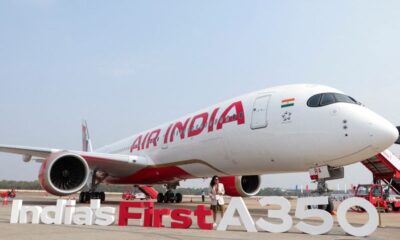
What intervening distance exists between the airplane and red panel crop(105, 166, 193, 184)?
2.0 inches

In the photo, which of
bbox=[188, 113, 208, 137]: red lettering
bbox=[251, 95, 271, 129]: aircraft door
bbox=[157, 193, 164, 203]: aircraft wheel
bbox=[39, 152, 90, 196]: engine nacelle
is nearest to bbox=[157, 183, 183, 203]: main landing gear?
bbox=[157, 193, 164, 203]: aircraft wheel

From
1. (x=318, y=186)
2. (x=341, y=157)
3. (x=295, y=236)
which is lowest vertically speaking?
(x=295, y=236)

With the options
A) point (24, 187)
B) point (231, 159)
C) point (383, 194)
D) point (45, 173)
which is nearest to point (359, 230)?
point (231, 159)

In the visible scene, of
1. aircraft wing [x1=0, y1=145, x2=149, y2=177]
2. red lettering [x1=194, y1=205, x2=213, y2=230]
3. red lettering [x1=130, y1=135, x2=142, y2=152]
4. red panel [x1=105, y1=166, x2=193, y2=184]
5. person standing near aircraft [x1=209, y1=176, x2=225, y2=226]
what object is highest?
red lettering [x1=130, y1=135, x2=142, y2=152]

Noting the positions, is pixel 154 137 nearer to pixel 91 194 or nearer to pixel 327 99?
pixel 91 194

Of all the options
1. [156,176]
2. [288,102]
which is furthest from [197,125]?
[288,102]

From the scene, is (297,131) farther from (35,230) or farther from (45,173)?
(45,173)

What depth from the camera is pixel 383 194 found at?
→ 15.8 metres

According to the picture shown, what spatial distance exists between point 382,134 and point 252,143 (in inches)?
124

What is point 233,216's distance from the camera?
7.12 m

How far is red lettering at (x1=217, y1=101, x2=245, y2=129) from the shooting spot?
11.1m

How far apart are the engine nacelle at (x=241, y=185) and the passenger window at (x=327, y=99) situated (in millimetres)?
6118

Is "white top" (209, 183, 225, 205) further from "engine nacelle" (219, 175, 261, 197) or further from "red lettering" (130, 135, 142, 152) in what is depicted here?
"red lettering" (130, 135, 142, 152)

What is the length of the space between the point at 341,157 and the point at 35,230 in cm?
605
